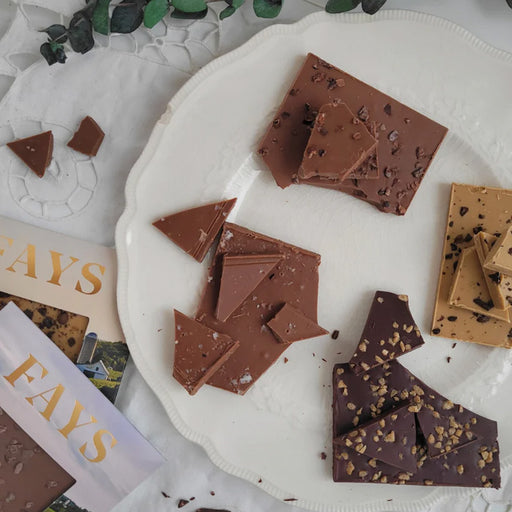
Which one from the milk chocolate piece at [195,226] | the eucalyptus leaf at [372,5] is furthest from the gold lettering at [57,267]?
the eucalyptus leaf at [372,5]

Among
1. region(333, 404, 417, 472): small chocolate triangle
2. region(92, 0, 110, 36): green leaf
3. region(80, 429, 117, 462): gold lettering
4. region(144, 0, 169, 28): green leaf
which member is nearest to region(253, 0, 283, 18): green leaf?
region(144, 0, 169, 28): green leaf

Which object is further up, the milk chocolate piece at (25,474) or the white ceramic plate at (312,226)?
the white ceramic plate at (312,226)

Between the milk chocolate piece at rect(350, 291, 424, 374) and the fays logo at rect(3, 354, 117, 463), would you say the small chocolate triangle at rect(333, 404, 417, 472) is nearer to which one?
the milk chocolate piece at rect(350, 291, 424, 374)

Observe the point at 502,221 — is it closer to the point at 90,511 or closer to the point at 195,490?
the point at 195,490

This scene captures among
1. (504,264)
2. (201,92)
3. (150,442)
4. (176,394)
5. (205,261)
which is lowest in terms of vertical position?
(150,442)

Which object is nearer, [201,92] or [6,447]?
[201,92]

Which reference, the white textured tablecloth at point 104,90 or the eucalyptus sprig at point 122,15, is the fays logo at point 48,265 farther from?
the eucalyptus sprig at point 122,15

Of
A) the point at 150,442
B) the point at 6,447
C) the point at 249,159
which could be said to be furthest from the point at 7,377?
the point at 249,159
